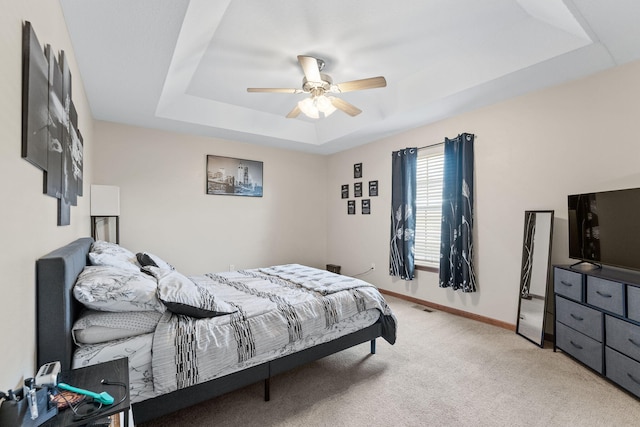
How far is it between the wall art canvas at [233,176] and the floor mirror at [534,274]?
3.75 m

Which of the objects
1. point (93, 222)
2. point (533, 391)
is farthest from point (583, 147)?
point (93, 222)

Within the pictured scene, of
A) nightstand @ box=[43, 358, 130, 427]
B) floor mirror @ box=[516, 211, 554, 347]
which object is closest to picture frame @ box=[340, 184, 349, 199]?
floor mirror @ box=[516, 211, 554, 347]

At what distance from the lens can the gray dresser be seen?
1.98 metres

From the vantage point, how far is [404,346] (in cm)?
280

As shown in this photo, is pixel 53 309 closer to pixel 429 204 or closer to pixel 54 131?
pixel 54 131

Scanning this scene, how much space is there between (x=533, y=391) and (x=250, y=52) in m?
3.62

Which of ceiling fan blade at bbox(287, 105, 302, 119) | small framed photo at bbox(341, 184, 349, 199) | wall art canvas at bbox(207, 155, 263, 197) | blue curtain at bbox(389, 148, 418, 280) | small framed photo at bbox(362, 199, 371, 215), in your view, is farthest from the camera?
small framed photo at bbox(341, 184, 349, 199)

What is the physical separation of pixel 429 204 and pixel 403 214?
1.24 ft

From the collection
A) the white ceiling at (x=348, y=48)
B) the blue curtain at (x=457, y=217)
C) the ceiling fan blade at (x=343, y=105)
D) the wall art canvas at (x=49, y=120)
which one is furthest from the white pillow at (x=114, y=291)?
the blue curtain at (x=457, y=217)

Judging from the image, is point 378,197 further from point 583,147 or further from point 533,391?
point 533,391

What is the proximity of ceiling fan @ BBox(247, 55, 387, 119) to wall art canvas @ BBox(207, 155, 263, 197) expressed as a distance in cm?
172

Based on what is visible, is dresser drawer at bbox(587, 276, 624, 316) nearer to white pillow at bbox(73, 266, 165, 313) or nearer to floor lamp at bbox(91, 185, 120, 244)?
white pillow at bbox(73, 266, 165, 313)

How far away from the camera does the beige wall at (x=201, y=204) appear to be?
12.5ft

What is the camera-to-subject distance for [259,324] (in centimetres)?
192
